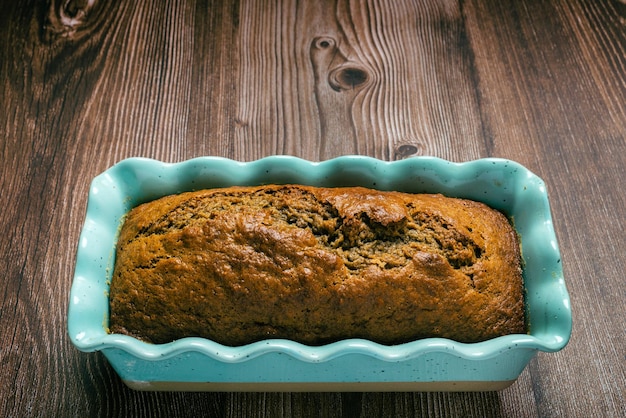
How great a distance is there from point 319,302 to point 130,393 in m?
0.60

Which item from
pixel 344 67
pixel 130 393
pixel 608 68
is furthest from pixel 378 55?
pixel 130 393

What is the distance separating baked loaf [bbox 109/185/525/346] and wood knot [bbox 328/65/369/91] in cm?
85

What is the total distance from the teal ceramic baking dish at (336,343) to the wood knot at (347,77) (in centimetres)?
70

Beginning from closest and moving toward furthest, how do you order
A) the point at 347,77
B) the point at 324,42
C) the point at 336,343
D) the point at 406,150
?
the point at 336,343 < the point at 406,150 < the point at 347,77 < the point at 324,42

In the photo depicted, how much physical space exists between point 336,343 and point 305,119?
41.3 inches

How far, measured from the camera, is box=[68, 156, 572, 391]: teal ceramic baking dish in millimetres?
1450

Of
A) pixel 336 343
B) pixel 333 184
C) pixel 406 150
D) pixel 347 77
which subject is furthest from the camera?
Answer: pixel 347 77

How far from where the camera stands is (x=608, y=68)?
2.46 m

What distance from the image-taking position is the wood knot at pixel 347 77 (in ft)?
7.89

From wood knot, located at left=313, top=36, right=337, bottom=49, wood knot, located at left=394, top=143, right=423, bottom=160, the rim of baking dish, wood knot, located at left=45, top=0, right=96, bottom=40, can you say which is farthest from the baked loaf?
wood knot, located at left=45, top=0, right=96, bottom=40

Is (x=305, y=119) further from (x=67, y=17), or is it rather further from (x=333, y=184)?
(x=67, y=17)

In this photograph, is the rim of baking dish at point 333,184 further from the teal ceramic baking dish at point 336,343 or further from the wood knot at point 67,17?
the wood knot at point 67,17

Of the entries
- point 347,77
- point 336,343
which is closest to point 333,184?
point 336,343

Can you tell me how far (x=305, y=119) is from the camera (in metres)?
2.31
